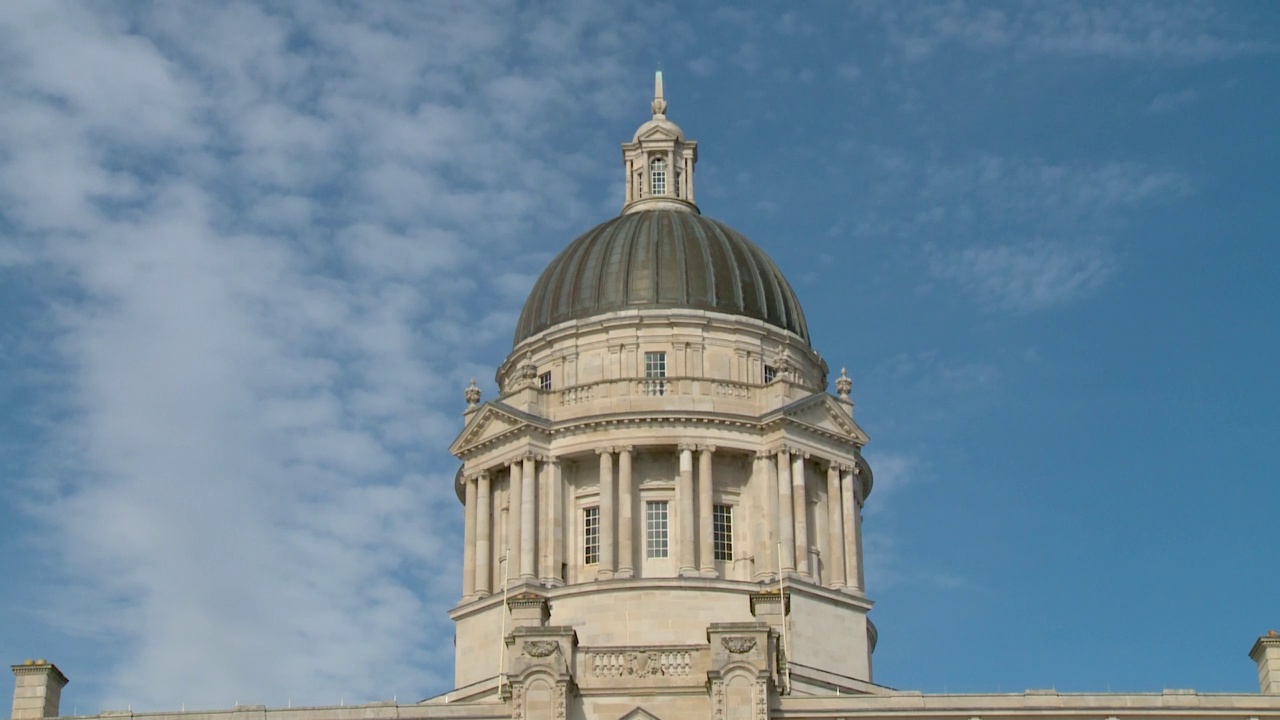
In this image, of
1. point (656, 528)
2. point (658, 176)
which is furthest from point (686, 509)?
point (658, 176)

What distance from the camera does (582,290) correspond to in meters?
77.0

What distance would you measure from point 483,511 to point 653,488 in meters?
6.53

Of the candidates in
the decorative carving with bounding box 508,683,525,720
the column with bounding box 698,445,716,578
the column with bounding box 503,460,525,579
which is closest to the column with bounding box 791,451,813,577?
the column with bounding box 698,445,716,578

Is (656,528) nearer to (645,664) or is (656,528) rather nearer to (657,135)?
(645,664)

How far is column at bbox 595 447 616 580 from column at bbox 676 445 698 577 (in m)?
2.39

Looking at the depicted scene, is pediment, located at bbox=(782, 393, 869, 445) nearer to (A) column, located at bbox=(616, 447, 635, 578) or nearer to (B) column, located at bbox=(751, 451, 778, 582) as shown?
(B) column, located at bbox=(751, 451, 778, 582)

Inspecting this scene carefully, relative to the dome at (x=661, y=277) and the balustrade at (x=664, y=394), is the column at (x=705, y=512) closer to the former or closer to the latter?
the balustrade at (x=664, y=394)

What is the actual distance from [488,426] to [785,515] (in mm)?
11538

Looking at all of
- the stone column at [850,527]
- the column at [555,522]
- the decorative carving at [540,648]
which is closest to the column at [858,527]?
the stone column at [850,527]

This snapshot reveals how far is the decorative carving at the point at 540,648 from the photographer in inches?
2050

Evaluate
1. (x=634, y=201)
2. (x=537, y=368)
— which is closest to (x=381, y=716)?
(x=537, y=368)

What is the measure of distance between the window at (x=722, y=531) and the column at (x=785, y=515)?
1937 mm

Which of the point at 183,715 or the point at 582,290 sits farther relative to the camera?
the point at 582,290

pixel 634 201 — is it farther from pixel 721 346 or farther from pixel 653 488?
pixel 653 488
